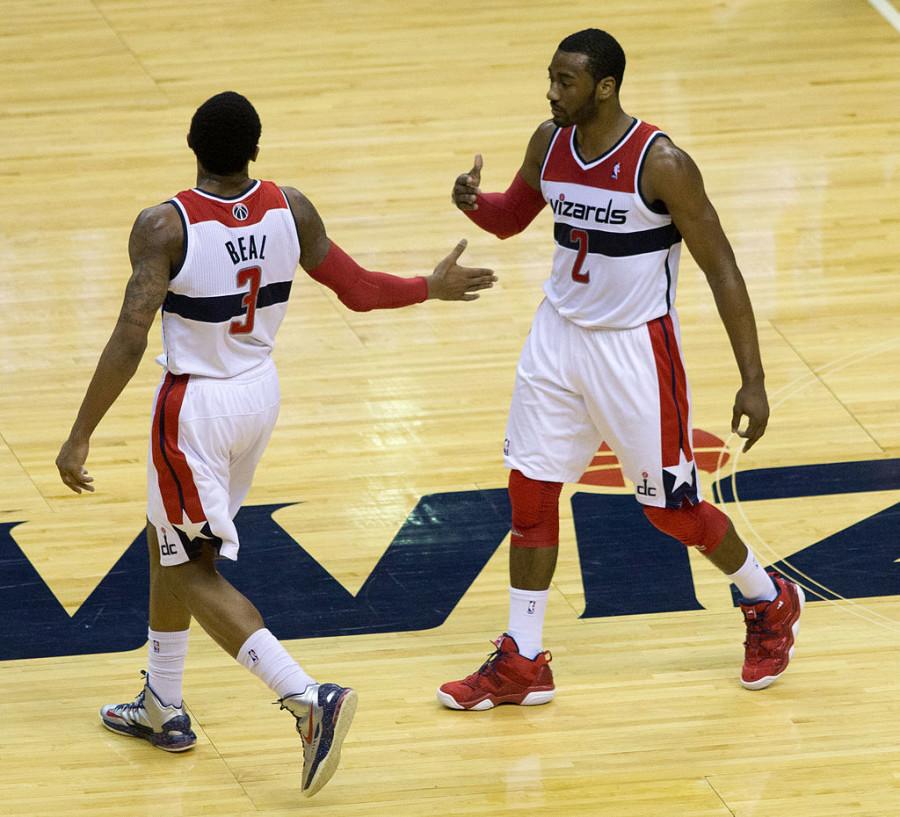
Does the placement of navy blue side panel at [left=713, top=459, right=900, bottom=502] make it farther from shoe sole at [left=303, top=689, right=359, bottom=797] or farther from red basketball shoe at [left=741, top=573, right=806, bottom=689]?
shoe sole at [left=303, top=689, right=359, bottom=797]

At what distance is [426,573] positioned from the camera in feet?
18.4

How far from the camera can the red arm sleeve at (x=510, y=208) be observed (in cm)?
506

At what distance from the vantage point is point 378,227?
26.6 ft

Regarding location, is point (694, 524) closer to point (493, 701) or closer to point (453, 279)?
point (493, 701)

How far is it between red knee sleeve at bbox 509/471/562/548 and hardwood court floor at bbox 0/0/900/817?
432 mm

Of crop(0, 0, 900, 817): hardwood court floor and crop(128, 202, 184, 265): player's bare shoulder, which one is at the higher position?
crop(128, 202, 184, 265): player's bare shoulder

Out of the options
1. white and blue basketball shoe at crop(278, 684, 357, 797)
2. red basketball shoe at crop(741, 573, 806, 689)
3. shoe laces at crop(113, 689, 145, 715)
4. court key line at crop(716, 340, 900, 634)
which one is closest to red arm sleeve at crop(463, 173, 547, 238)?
red basketball shoe at crop(741, 573, 806, 689)

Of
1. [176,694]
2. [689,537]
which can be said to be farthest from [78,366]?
[689,537]

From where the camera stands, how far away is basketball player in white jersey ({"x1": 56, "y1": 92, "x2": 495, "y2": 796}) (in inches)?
166

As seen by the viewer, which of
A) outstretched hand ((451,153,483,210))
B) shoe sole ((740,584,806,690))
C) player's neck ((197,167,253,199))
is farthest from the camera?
outstretched hand ((451,153,483,210))

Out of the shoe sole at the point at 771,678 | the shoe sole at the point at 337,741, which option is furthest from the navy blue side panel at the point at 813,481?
the shoe sole at the point at 337,741

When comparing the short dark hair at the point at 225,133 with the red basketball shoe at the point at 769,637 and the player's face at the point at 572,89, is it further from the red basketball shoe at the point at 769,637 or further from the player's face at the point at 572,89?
the red basketball shoe at the point at 769,637

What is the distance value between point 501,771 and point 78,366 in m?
3.10

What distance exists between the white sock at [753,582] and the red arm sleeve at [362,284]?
1127mm
